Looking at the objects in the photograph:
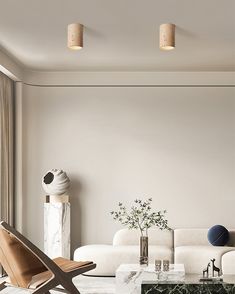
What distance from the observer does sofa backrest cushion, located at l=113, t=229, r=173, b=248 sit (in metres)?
7.54

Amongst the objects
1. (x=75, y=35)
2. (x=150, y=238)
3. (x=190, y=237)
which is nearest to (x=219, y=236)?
(x=190, y=237)

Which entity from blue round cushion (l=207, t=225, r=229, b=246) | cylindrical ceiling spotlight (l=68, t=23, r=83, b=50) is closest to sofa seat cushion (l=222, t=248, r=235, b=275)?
blue round cushion (l=207, t=225, r=229, b=246)

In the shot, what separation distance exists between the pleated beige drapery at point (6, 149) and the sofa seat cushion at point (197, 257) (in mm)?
2217

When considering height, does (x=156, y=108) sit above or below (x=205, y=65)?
below

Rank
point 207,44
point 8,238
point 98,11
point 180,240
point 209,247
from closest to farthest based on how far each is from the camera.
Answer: point 8,238
point 98,11
point 207,44
point 209,247
point 180,240

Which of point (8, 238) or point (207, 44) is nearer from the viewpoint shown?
point (8, 238)

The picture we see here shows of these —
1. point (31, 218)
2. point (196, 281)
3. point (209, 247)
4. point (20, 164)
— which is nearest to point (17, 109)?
point (20, 164)

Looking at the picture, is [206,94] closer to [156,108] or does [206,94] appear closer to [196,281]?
[156,108]

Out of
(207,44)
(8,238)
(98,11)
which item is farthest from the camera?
(207,44)

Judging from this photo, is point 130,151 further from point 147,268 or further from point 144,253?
point 147,268

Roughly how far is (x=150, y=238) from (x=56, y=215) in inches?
48.6

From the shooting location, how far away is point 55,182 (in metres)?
7.64

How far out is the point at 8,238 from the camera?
4.93 meters

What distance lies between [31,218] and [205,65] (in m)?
3.07
